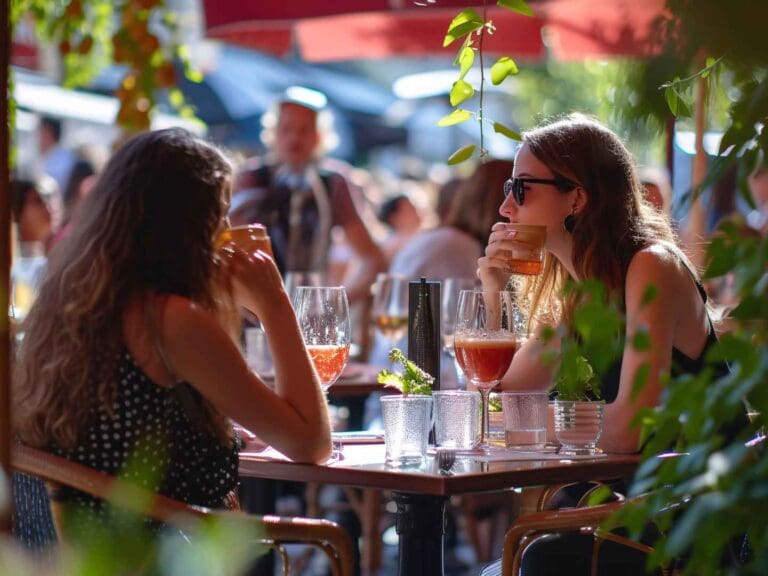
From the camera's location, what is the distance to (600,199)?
9.44 feet

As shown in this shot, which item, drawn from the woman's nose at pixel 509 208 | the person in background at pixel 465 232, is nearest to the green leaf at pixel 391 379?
the woman's nose at pixel 509 208

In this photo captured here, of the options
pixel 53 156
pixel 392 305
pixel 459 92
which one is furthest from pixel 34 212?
pixel 459 92

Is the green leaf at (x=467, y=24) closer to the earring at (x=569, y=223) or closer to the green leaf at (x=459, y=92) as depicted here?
the green leaf at (x=459, y=92)

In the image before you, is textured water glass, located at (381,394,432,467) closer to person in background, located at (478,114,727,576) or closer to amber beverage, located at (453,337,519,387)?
amber beverage, located at (453,337,519,387)

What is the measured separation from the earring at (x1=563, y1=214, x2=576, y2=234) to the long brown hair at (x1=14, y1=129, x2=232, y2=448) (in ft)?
3.28

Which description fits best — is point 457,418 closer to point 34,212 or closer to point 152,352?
point 152,352

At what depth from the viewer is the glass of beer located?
8.90 feet

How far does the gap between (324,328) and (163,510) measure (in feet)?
2.66

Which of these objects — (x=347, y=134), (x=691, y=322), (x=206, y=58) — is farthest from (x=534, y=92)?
(x=691, y=322)

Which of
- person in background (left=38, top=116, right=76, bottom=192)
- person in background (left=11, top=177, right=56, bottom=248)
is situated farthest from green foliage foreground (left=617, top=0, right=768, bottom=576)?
person in background (left=38, top=116, right=76, bottom=192)

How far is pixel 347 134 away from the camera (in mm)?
14742

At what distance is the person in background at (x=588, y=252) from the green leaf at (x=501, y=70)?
41 centimetres

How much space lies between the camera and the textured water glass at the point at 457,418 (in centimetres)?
244

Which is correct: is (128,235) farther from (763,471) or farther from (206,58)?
(206,58)
